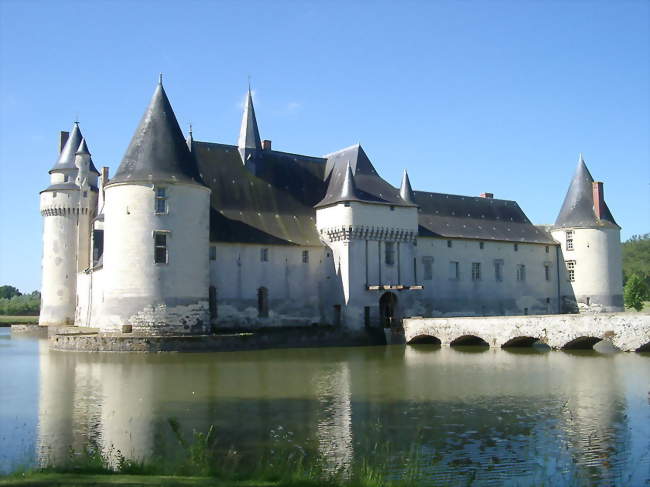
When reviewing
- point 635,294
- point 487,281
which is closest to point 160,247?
point 487,281

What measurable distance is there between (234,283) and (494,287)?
15.6 metres

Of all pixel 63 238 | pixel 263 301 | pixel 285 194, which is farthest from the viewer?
pixel 63 238

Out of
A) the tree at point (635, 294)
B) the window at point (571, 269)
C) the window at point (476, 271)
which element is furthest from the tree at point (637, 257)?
the window at point (476, 271)

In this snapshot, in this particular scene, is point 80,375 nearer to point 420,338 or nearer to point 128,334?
point 128,334

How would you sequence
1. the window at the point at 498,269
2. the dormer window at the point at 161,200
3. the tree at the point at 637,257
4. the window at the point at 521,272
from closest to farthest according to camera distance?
the dormer window at the point at 161,200
the window at the point at 498,269
the window at the point at 521,272
the tree at the point at 637,257

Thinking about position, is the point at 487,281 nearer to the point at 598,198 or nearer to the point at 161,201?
the point at 598,198

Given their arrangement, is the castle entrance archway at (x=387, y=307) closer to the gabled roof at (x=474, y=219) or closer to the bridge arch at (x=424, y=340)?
the bridge arch at (x=424, y=340)

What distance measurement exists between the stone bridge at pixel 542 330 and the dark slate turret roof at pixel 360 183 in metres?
6.18

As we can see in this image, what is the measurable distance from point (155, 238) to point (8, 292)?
8461cm

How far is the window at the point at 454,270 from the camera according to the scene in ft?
123

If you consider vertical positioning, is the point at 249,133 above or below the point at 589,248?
above

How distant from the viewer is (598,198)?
40438 mm

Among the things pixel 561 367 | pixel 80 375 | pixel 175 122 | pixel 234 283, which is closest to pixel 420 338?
pixel 234 283

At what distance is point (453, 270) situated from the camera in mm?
37656
